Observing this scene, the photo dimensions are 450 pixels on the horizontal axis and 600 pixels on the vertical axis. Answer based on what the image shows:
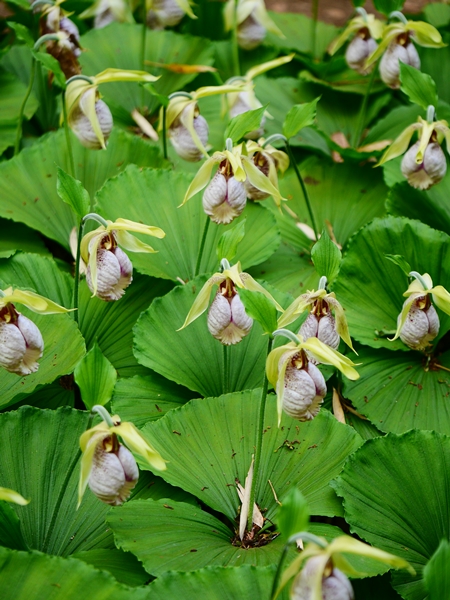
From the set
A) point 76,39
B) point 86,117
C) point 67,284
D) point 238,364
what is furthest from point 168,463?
point 76,39

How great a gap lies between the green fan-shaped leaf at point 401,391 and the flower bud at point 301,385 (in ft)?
1.28

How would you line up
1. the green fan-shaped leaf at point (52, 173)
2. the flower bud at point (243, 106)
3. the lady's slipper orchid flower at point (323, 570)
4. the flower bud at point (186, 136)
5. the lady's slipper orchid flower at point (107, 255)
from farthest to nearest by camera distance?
1. the flower bud at point (243, 106)
2. the green fan-shaped leaf at point (52, 173)
3. the flower bud at point (186, 136)
4. the lady's slipper orchid flower at point (107, 255)
5. the lady's slipper orchid flower at point (323, 570)

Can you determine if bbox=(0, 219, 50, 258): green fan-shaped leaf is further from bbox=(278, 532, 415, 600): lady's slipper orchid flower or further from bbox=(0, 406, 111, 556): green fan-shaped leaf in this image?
bbox=(278, 532, 415, 600): lady's slipper orchid flower

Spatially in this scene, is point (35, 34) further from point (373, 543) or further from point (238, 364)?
point (373, 543)

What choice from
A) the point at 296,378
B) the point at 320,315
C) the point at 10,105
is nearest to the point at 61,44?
the point at 10,105

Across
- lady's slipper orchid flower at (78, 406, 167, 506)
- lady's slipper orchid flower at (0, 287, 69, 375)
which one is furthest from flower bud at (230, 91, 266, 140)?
lady's slipper orchid flower at (78, 406, 167, 506)

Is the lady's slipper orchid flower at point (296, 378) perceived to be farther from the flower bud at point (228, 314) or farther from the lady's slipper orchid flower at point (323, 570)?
the lady's slipper orchid flower at point (323, 570)

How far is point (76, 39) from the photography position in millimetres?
1938

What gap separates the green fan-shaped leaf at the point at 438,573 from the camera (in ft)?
2.76

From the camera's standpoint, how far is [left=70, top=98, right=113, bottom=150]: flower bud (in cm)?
149

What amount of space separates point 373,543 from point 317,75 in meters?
1.63

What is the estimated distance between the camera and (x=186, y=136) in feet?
5.13

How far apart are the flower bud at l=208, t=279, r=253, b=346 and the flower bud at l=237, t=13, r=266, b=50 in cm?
124

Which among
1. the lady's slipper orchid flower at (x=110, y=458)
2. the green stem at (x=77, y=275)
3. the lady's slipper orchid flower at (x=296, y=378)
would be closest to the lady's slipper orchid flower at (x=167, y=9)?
the green stem at (x=77, y=275)
